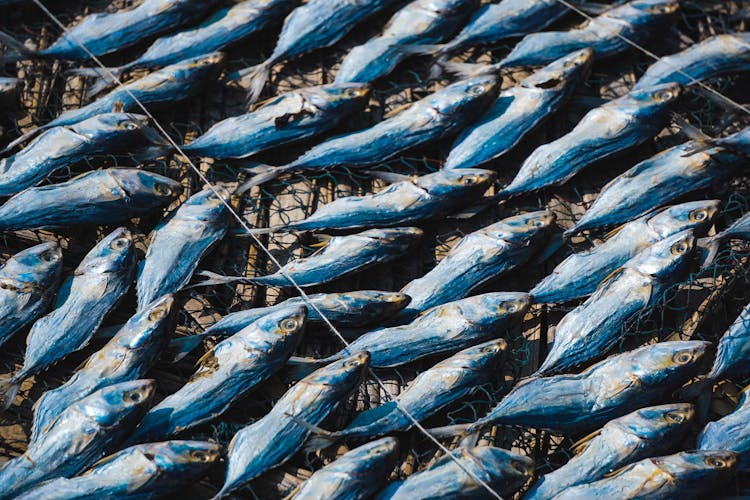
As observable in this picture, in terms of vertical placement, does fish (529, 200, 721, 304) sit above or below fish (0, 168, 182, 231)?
below

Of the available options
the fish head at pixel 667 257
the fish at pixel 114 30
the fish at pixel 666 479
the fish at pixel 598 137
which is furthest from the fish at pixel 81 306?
the fish head at pixel 667 257

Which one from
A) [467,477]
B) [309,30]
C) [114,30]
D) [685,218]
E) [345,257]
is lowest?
[467,477]

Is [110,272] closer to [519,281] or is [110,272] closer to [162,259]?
[162,259]

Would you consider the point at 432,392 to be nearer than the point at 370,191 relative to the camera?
Yes

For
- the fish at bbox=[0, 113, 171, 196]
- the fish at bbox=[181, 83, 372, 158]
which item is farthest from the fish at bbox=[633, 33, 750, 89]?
the fish at bbox=[0, 113, 171, 196]

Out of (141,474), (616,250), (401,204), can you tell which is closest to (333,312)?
(401,204)

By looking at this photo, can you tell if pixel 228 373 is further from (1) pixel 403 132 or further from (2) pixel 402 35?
(2) pixel 402 35

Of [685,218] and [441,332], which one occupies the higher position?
[685,218]

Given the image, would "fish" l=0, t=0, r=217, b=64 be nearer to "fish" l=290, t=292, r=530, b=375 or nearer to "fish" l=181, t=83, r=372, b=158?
"fish" l=181, t=83, r=372, b=158
